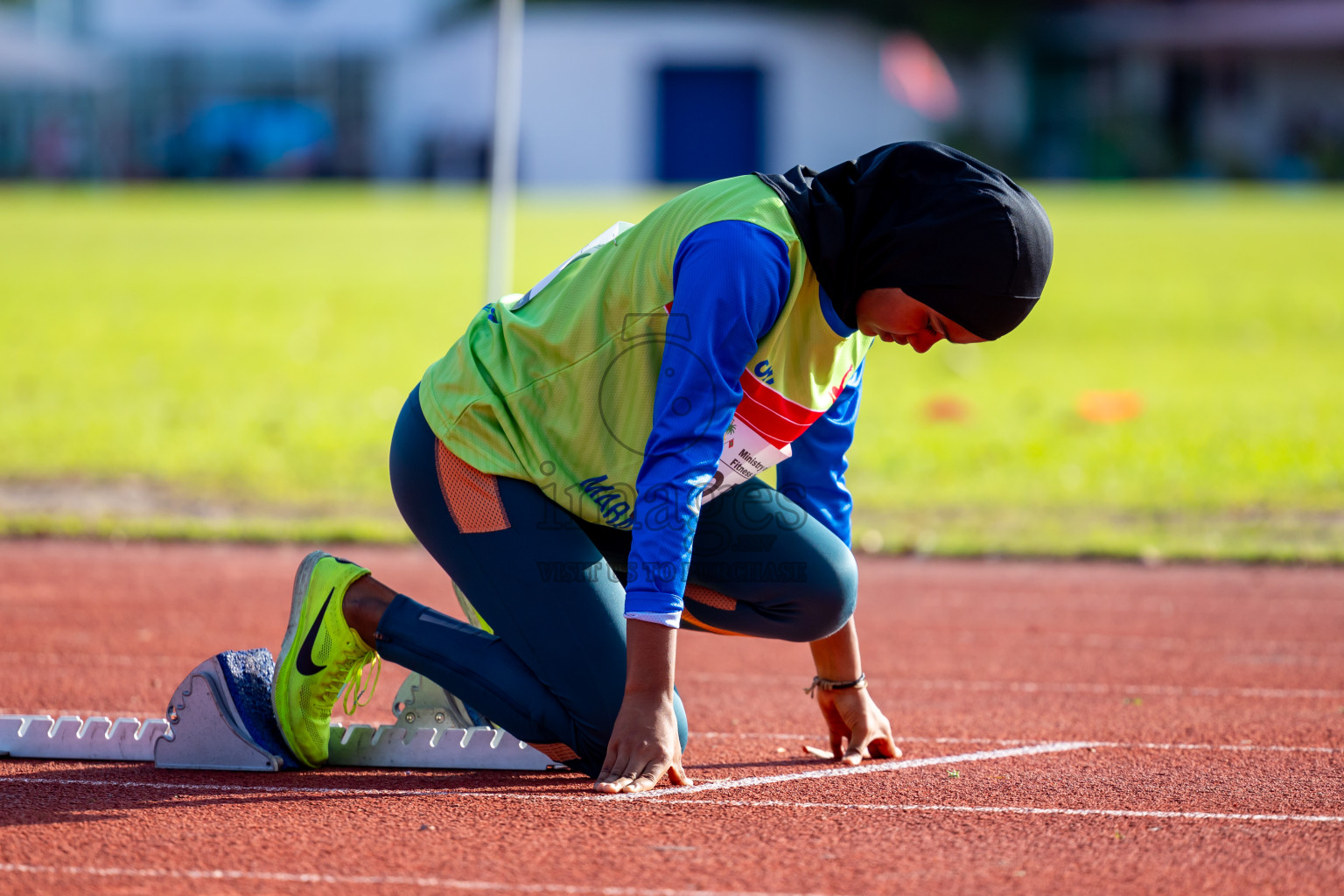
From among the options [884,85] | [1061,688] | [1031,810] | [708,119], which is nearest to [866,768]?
[1031,810]

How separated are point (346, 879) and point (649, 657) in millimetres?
768

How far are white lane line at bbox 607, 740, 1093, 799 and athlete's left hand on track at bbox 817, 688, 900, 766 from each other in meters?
0.04

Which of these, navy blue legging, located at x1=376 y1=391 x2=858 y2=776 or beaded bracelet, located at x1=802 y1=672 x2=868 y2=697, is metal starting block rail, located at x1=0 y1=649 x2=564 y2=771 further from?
beaded bracelet, located at x1=802 y1=672 x2=868 y2=697

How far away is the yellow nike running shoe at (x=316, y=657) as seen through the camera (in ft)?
11.9

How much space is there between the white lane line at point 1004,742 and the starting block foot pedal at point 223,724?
1209 millimetres

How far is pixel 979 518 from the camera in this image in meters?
8.03

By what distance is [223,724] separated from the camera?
372 cm

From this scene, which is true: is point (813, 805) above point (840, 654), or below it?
below

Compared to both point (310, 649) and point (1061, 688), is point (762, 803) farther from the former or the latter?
point (1061, 688)

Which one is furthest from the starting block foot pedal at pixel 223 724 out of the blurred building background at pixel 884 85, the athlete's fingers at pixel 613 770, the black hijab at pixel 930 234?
the blurred building background at pixel 884 85

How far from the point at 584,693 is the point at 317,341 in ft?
39.2

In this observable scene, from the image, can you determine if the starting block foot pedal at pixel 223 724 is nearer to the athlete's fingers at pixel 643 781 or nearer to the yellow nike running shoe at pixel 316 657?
the yellow nike running shoe at pixel 316 657

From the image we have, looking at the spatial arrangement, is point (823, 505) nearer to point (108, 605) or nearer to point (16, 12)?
point (108, 605)

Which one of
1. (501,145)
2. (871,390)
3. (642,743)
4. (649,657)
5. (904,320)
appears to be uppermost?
(501,145)
